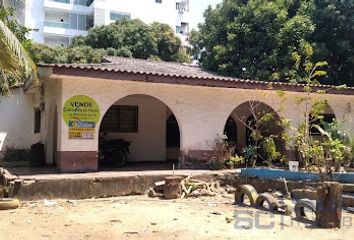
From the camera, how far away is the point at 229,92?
13.7 m

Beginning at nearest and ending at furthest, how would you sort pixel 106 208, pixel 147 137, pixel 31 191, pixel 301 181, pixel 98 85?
pixel 106 208
pixel 31 191
pixel 301 181
pixel 98 85
pixel 147 137

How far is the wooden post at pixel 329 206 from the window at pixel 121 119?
8.70 m

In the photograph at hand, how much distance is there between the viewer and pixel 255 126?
13.9 meters

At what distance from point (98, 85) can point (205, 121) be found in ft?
11.5

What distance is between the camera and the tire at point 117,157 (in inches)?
543

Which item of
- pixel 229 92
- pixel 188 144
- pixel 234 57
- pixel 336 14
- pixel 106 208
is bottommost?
pixel 106 208

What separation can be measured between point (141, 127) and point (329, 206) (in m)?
9.04

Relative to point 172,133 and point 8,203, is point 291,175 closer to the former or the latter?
point 172,133

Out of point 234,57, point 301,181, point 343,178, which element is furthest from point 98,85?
point 234,57

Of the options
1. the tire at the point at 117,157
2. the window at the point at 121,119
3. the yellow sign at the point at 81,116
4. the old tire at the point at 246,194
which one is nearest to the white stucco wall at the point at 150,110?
the yellow sign at the point at 81,116

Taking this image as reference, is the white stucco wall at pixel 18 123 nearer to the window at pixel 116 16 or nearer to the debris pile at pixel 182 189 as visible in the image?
the debris pile at pixel 182 189

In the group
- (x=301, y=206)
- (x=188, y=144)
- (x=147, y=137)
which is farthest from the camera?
(x=147, y=137)

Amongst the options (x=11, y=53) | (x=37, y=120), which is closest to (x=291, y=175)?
(x=11, y=53)

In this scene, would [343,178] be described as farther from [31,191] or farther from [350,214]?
[31,191]
